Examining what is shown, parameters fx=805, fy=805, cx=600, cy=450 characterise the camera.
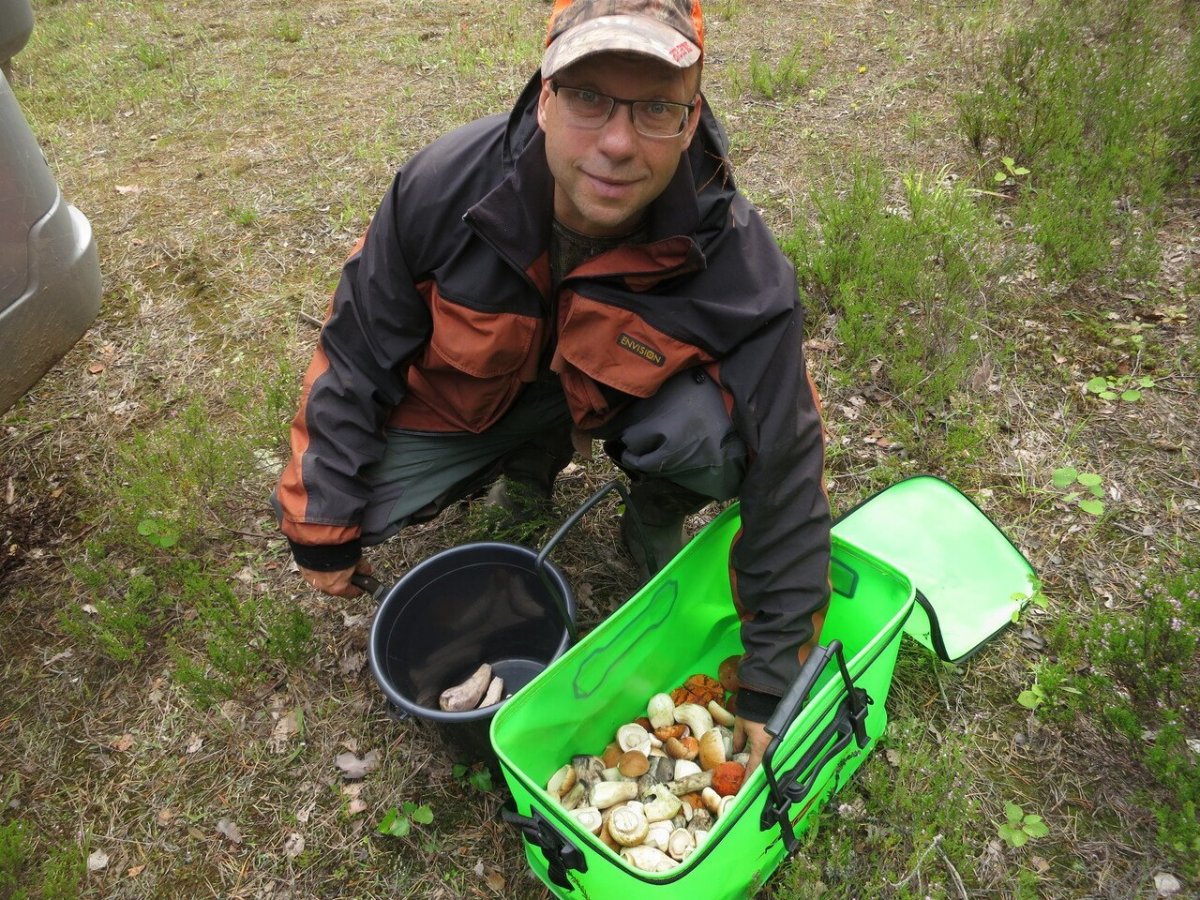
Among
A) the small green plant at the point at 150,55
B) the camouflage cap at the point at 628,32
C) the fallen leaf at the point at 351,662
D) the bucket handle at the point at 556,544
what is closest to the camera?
the camouflage cap at the point at 628,32

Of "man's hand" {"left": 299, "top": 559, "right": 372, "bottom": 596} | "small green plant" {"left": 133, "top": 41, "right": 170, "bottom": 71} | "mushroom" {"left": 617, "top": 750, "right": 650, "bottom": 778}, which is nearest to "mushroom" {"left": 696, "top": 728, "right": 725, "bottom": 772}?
"mushroom" {"left": 617, "top": 750, "right": 650, "bottom": 778}

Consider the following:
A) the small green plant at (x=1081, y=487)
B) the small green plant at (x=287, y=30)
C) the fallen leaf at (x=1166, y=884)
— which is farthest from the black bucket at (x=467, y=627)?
the small green plant at (x=287, y=30)

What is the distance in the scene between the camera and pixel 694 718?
213 cm

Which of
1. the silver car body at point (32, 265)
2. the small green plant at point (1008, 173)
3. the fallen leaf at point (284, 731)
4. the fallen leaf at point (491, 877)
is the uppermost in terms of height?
the silver car body at point (32, 265)

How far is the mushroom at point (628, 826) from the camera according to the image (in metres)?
1.82

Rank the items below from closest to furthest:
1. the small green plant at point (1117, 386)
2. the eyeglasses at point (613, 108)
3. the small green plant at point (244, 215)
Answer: the eyeglasses at point (613, 108) → the small green plant at point (1117, 386) → the small green plant at point (244, 215)

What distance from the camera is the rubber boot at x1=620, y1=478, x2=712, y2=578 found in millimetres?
2281

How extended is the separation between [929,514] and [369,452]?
5.67 ft

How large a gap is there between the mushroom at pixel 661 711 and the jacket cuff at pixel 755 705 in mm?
257

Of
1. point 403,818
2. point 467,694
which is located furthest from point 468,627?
point 403,818

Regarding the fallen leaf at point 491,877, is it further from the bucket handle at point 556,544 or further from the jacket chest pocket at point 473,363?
the jacket chest pocket at point 473,363

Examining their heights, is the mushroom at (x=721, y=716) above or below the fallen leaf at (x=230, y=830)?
above

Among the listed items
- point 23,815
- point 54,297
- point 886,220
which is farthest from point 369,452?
point 886,220

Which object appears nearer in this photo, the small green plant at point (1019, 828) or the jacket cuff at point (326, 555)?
the small green plant at point (1019, 828)
